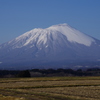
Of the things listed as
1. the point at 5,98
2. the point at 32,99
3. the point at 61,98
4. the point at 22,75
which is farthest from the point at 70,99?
the point at 22,75

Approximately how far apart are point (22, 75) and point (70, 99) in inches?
1926

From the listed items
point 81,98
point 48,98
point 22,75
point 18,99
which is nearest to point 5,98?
point 18,99

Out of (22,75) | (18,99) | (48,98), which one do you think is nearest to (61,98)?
(48,98)

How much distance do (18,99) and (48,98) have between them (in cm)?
181

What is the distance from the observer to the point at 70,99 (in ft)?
74.5

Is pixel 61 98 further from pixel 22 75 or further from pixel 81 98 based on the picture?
pixel 22 75

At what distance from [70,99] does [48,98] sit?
137cm

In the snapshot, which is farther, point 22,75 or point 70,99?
point 22,75

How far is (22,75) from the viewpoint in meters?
71.2

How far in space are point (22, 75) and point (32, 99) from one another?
4905cm

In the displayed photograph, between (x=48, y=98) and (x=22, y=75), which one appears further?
(x=22, y=75)

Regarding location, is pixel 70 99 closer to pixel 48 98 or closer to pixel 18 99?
pixel 48 98

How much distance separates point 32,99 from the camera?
73.3 feet

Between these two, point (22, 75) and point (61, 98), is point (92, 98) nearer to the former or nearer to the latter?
point (61, 98)
